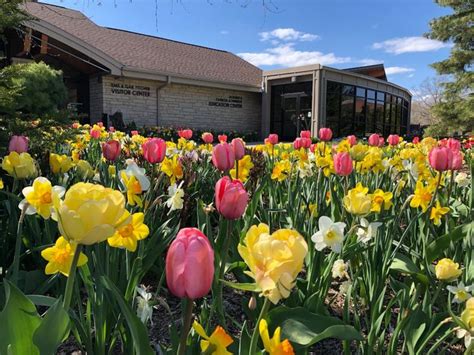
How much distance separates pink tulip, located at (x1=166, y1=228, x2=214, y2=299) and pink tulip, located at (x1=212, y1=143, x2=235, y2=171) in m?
1.37

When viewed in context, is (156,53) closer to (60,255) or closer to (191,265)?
(60,255)

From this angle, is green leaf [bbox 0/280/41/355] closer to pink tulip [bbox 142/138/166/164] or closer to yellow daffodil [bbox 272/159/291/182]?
pink tulip [bbox 142/138/166/164]

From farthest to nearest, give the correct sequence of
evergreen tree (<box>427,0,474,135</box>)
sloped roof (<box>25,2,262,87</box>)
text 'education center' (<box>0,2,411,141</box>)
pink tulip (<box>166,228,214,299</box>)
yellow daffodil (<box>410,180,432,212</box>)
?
sloped roof (<box>25,2,262,87</box>), text 'education center' (<box>0,2,411,141</box>), evergreen tree (<box>427,0,474,135</box>), yellow daffodil (<box>410,180,432,212</box>), pink tulip (<box>166,228,214,299</box>)

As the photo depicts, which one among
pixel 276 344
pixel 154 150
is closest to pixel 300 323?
pixel 276 344

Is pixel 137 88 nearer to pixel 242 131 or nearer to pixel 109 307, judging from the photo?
pixel 242 131

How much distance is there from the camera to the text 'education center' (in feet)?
53.6

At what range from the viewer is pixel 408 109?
Result: 34.2m

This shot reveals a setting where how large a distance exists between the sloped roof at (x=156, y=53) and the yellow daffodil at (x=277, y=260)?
54.0ft

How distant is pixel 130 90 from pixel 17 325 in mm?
17363

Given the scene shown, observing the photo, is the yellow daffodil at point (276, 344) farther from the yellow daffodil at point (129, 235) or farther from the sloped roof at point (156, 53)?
the sloped roof at point (156, 53)

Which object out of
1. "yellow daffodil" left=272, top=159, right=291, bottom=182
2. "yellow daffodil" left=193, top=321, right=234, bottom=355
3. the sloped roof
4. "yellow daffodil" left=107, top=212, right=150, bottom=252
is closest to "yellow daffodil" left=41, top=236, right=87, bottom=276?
"yellow daffodil" left=107, top=212, right=150, bottom=252

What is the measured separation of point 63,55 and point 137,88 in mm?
2965

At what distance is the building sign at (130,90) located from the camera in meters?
17.0

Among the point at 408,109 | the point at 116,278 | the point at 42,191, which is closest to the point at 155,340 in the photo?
the point at 116,278
